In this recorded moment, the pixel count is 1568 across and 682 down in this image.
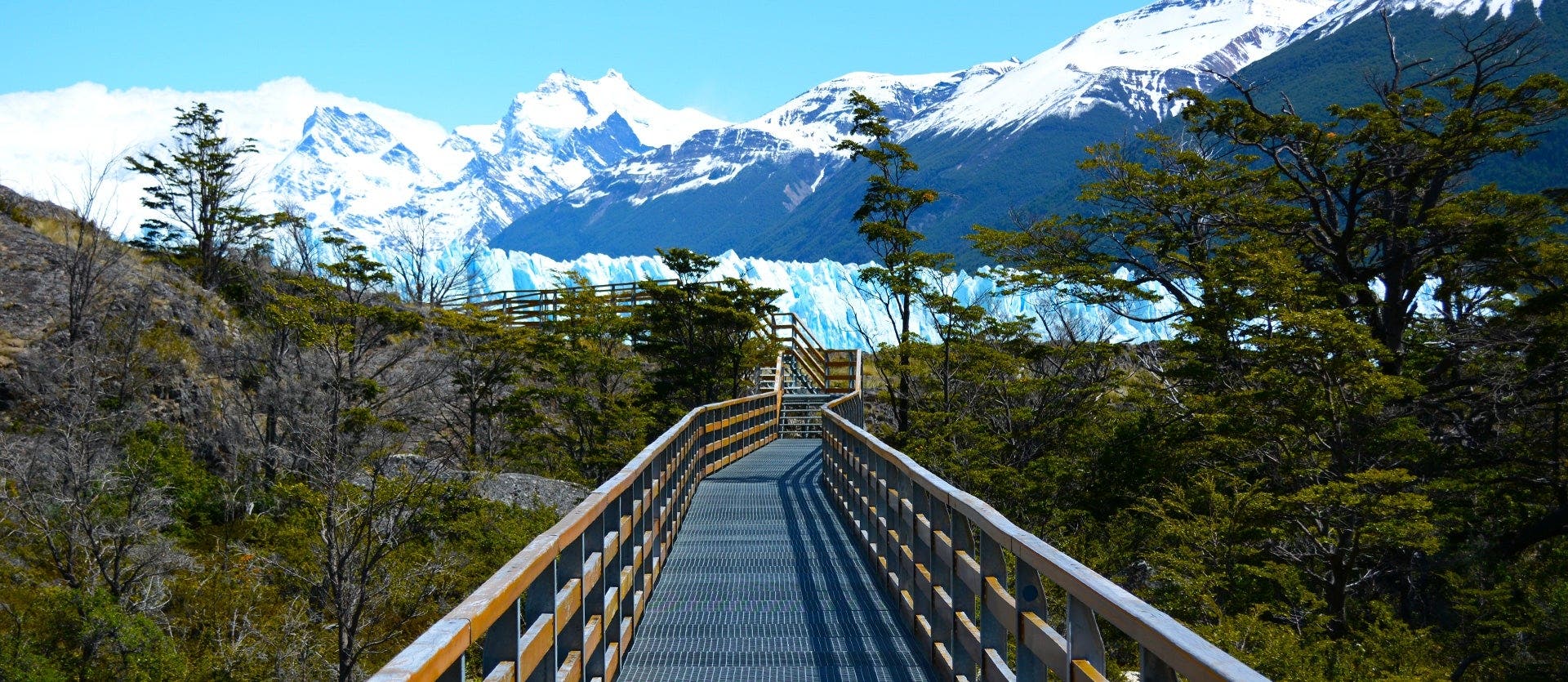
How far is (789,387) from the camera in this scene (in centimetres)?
4078

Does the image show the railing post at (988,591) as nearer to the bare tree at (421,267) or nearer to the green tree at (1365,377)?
the green tree at (1365,377)

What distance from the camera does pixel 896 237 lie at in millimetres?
33281

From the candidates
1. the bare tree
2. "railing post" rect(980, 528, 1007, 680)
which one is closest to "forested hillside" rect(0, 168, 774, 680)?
the bare tree

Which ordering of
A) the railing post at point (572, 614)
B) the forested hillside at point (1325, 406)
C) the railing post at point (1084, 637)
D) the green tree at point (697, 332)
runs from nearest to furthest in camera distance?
the railing post at point (1084, 637) → the railing post at point (572, 614) → the forested hillside at point (1325, 406) → the green tree at point (697, 332)

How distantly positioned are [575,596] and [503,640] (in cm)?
158

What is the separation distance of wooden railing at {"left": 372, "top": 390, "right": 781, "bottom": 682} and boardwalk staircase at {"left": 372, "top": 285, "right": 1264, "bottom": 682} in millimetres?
11

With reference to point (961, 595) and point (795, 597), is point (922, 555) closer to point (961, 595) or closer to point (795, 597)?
point (961, 595)

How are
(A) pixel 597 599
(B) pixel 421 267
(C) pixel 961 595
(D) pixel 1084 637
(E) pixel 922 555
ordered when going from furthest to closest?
(B) pixel 421 267 < (E) pixel 922 555 < (A) pixel 597 599 < (C) pixel 961 595 < (D) pixel 1084 637

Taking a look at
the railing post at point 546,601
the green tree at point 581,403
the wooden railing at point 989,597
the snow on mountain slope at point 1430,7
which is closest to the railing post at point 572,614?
the railing post at point 546,601

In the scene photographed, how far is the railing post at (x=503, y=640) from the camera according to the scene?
377 cm

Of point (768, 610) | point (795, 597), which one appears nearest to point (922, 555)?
point (768, 610)

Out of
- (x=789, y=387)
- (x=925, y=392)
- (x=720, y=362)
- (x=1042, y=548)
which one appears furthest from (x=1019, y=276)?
(x=1042, y=548)

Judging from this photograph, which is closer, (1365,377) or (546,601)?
(546,601)

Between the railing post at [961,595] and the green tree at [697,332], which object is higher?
the green tree at [697,332]
